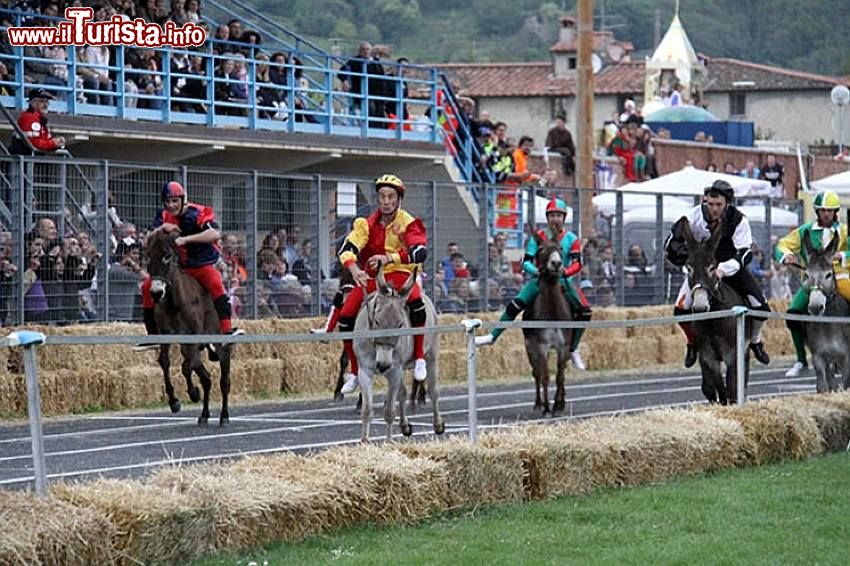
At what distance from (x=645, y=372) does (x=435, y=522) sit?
19.0 m

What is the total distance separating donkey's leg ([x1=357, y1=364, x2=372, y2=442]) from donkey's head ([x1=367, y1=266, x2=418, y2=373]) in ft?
0.57

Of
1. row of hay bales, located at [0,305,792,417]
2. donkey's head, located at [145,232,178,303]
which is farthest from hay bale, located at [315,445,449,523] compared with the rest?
row of hay bales, located at [0,305,792,417]

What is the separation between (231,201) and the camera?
84.5ft

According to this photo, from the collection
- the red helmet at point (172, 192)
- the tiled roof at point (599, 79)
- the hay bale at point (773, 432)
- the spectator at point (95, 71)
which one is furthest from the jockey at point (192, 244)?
the tiled roof at point (599, 79)

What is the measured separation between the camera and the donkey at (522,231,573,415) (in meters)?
21.5

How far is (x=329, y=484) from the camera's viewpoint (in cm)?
1220

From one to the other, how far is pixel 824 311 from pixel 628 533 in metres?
8.91

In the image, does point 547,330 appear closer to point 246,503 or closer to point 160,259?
point 160,259

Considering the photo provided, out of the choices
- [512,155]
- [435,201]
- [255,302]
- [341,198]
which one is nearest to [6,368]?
[255,302]

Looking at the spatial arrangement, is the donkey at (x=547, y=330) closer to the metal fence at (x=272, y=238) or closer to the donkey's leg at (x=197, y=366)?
the donkey's leg at (x=197, y=366)

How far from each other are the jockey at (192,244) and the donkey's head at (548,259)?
359cm

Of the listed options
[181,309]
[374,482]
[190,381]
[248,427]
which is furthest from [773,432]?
[190,381]

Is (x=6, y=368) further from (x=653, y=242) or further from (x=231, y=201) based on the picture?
(x=653, y=242)

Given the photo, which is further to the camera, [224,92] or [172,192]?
[224,92]
